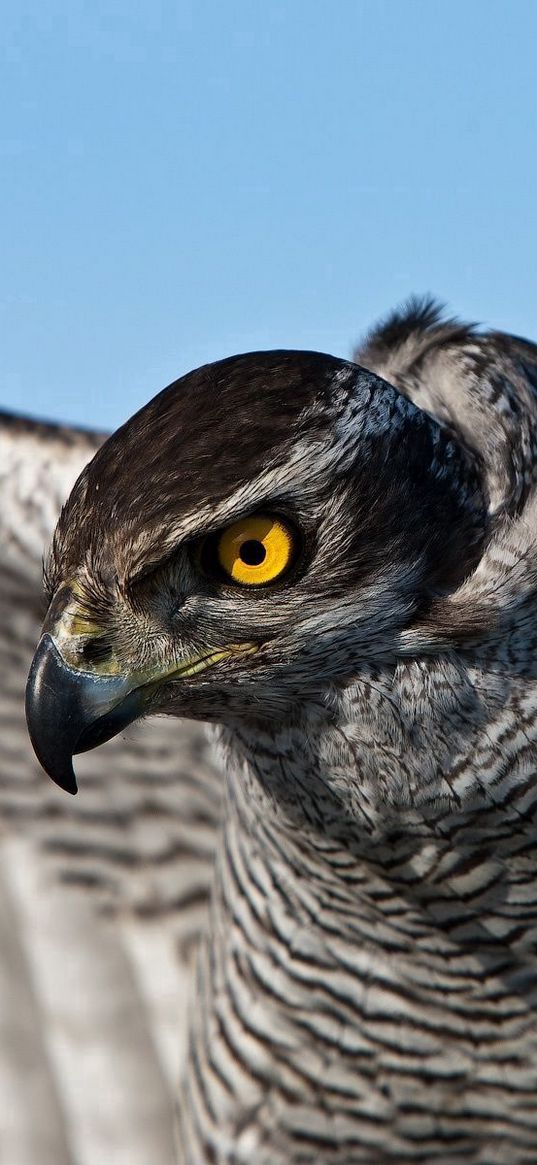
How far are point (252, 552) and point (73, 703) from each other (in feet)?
1.44

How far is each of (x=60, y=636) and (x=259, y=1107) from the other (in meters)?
1.92

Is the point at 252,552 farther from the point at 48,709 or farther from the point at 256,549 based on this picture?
the point at 48,709

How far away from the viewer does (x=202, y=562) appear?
2.68 m

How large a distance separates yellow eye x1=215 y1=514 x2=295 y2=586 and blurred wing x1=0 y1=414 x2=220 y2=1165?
2695 mm

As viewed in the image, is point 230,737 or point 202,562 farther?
point 230,737

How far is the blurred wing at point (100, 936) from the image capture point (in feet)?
17.6

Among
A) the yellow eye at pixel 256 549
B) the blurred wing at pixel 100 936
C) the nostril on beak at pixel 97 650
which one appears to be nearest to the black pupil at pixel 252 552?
the yellow eye at pixel 256 549

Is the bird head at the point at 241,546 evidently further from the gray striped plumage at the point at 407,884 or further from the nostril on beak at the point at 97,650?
the gray striped plumage at the point at 407,884

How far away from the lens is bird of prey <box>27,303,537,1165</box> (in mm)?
2666

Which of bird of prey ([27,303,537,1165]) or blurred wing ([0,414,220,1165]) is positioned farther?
blurred wing ([0,414,220,1165])

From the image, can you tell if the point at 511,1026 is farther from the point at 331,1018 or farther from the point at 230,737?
the point at 230,737

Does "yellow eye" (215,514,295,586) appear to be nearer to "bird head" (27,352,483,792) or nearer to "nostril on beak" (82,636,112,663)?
"bird head" (27,352,483,792)

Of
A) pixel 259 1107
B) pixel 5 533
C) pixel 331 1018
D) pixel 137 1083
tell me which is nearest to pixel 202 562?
pixel 331 1018

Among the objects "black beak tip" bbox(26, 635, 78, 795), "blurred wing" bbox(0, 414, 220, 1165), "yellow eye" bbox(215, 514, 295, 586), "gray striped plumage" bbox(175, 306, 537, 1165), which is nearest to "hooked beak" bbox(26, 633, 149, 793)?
"black beak tip" bbox(26, 635, 78, 795)
